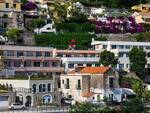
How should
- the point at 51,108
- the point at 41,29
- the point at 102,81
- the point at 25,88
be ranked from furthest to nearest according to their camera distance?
the point at 41,29 < the point at 102,81 < the point at 25,88 < the point at 51,108

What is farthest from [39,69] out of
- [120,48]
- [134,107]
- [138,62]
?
[134,107]

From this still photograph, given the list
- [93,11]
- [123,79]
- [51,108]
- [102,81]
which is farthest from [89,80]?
[93,11]

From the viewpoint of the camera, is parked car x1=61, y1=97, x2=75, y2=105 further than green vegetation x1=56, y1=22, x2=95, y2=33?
No

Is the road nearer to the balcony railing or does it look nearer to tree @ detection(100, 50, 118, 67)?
tree @ detection(100, 50, 118, 67)

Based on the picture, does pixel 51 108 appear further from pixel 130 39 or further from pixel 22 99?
pixel 130 39

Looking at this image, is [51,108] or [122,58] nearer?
[51,108]

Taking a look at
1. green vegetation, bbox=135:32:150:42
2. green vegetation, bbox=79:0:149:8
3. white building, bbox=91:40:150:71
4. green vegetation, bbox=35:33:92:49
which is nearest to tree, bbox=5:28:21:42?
green vegetation, bbox=35:33:92:49
